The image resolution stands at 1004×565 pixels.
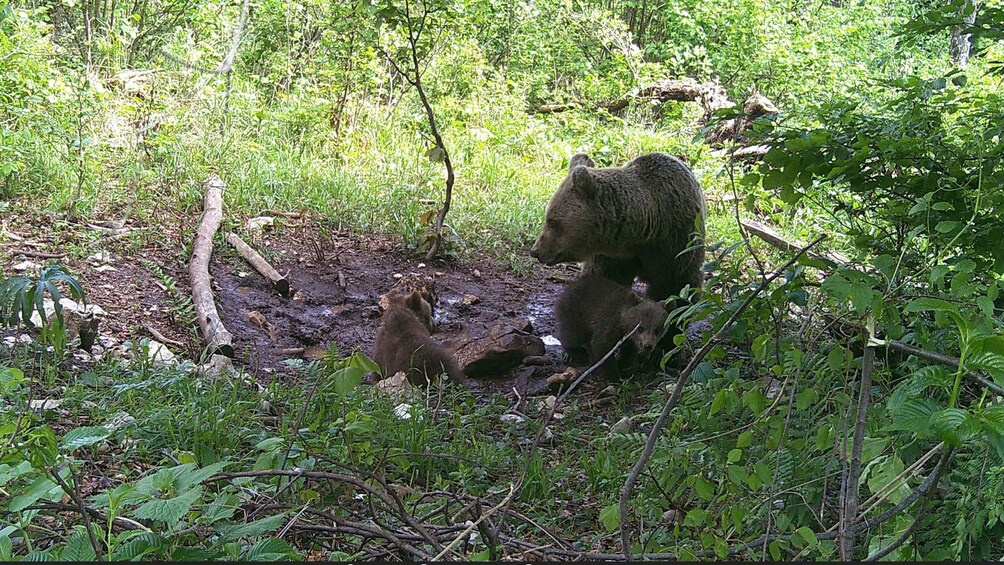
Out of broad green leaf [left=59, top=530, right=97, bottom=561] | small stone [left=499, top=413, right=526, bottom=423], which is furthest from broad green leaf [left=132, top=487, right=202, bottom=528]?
small stone [left=499, top=413, right=526, bottom=423]

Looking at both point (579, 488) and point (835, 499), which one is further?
point (579, 488)

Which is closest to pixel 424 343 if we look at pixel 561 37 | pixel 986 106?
pixel 986 106

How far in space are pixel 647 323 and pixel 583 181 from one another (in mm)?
1043

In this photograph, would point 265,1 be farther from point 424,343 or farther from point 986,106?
point 986,106

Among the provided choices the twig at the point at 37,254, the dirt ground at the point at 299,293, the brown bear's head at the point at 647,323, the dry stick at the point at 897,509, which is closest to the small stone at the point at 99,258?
the dirt ground at the point at 299,293

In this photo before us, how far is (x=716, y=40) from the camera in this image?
1402 centimetres

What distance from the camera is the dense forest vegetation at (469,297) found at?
2.01 metres

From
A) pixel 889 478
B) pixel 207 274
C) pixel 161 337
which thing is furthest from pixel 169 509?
pixel 207 274

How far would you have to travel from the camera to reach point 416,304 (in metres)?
5.20

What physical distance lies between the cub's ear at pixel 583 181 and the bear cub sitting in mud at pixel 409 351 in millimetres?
1300

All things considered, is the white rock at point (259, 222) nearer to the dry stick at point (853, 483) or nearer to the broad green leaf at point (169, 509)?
the broad green leaf at point (169, 509)

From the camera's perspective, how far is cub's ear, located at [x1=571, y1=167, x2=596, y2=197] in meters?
4.97

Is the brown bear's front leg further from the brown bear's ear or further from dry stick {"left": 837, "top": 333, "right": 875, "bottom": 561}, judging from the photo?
dry stick {"left": 837, "top": 333, "right": 875, "bottom": 561}

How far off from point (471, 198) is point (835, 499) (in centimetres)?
561
